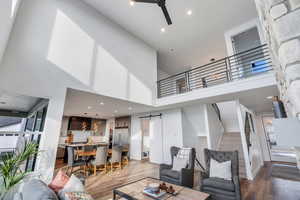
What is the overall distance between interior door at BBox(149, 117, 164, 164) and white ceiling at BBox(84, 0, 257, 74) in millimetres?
3669

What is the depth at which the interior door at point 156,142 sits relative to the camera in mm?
6344

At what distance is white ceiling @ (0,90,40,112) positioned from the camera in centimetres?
272

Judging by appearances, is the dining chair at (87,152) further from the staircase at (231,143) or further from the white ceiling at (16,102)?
the staircase at (231,143)

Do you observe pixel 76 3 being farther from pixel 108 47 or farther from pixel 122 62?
pixel 122 62

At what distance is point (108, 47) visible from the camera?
4.51 metres

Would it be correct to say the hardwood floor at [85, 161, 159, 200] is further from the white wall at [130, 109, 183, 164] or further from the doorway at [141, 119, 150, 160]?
the doorway at [141, 119, 150, 160]

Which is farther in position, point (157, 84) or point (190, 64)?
point (190, 64)

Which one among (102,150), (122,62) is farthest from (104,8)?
(102,150)

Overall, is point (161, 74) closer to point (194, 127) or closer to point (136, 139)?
point (194, 127)

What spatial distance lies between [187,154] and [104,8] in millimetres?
5282

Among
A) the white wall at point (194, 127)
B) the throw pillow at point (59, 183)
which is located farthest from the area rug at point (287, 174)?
the throw pillow at point (59, 183)

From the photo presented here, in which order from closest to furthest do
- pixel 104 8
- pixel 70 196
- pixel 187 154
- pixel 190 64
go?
1. pixel 70 196
2. pixel 187 154
3. pixel 104 8
4. pixel 190 64

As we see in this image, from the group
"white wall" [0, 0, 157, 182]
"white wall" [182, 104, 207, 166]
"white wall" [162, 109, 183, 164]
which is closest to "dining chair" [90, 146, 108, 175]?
"white wall" [0, 0, 157, 182]

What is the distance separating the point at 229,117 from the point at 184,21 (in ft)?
16.4
